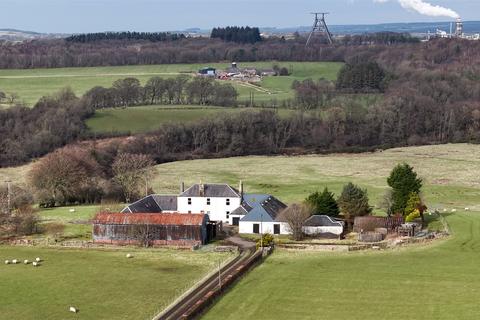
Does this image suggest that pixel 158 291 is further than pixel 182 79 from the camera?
No

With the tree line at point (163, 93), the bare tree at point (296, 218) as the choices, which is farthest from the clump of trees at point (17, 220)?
the tree line at point (163, 93)

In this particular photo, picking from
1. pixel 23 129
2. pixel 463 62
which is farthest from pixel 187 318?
pixel 463 62

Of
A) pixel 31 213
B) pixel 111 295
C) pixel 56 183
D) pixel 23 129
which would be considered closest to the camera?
pixel 111 295

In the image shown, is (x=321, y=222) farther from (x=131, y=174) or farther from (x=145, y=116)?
(x=145, y=116)

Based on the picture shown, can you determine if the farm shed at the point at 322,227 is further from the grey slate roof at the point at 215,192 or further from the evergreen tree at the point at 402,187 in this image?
the grey slate roof at the point at 215,192

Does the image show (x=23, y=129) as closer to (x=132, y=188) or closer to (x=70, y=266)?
(x=132, y=188)

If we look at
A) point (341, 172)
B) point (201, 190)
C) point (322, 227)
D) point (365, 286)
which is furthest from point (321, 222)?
point (341, 172)

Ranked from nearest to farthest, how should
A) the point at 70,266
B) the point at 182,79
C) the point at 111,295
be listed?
the point at 111,295
the point at 70,266
the point at 182,79
